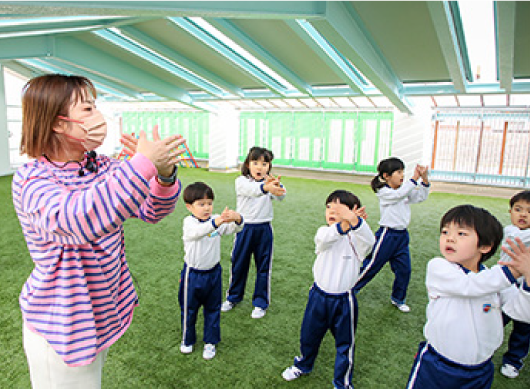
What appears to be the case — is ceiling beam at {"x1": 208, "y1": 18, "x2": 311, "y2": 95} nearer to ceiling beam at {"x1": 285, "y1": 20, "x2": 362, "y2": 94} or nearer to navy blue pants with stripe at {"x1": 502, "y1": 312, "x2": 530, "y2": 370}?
ceiling beam at {"x1": 285, "y1": 20, "x2": 362, "y2": 94}

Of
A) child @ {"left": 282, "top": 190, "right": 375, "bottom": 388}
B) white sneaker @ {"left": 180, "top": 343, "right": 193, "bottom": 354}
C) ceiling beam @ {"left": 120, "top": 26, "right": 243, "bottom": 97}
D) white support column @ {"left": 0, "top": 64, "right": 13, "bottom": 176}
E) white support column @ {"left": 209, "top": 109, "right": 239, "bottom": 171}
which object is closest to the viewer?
child @ {"left": 282, "top": 190, "right": 375, "bottom": 388}

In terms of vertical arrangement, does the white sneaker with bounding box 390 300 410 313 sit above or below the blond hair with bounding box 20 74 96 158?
below

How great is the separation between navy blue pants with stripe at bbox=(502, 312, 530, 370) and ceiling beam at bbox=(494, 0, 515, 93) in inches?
134

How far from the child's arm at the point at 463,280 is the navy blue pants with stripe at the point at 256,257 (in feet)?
5.89

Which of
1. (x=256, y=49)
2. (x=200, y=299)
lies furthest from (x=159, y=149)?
(x=256, y=49)

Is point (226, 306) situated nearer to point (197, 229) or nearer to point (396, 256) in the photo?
point (197, 229)

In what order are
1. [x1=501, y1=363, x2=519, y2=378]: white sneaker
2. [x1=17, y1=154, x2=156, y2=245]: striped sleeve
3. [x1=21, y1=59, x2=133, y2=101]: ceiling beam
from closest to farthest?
Result: [x1=17, y1=154, x2=156, y2=245]: striped sleeve < [x1=501, y1=363, x2=519, y2=378]: white sneaker < [x1=21, y1=59, x2=133, y2=101]: ceiling beam

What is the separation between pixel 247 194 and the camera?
3180mm

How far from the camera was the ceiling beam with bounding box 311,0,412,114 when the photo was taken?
4.57 m

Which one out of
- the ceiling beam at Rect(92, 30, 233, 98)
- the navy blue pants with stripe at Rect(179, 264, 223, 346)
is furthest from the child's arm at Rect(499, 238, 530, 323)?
the ceiling beam at Rect(92, 30, 233, 98)

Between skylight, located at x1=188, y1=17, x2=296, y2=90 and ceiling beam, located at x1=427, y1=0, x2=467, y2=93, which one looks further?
skylight, located at x1=188, y1=17, x2=296, y2=90

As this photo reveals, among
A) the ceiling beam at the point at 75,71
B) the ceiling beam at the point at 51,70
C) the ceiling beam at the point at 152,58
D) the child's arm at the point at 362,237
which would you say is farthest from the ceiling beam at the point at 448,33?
the ceiling beam at the point at 51,70

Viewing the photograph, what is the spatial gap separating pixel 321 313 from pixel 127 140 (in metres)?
1.51

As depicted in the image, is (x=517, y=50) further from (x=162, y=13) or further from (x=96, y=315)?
(x=96, y=315)
